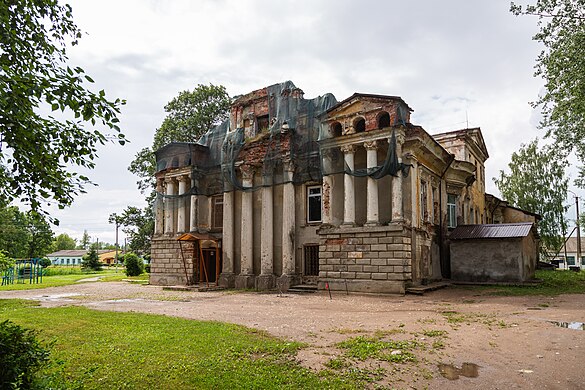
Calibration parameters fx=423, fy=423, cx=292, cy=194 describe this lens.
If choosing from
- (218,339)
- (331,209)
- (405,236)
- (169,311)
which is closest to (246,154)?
(331,209)

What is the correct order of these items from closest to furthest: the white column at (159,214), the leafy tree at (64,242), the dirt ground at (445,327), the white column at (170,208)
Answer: the dirt ground at (445,327)
the white column at (170,208)
the white column at (159,214)
the leafy tree at (64,242)

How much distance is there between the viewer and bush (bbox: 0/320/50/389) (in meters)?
4.94

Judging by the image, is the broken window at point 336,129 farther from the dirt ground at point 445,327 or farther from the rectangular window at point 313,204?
the dirt ground at point 445,327

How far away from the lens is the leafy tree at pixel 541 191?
141 feet

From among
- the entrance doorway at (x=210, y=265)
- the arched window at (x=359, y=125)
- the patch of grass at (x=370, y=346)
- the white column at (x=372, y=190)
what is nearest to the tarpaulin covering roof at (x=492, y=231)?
the white column at (x=372, y=190)

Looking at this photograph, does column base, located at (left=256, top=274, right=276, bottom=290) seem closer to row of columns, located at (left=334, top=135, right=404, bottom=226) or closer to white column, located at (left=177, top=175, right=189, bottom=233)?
row of columns, located at (left=334, top=135, right=404, bottom=226)

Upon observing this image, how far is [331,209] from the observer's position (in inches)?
907

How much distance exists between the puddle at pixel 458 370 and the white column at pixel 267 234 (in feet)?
58.4

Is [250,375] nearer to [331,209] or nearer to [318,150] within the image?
[331,209]

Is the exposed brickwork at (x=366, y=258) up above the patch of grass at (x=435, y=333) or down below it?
above

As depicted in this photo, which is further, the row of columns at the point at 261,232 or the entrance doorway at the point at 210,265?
the entrance doorway at the point at 210,265

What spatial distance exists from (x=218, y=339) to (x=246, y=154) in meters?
18.5

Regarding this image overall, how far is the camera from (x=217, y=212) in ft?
96.3

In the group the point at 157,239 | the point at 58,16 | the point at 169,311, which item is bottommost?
the point at 169,311
